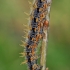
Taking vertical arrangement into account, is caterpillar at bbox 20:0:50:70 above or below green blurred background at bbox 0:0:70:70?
above
